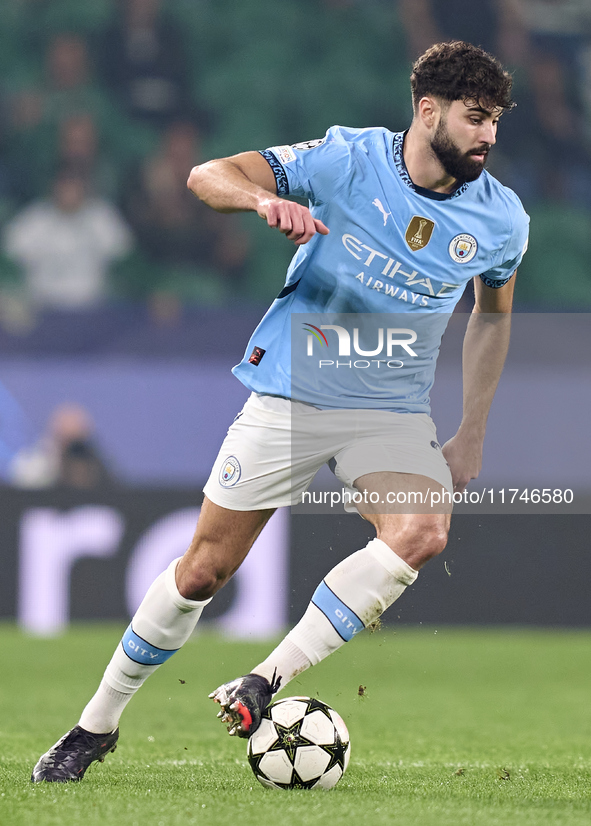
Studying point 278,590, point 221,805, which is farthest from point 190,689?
point 221,805

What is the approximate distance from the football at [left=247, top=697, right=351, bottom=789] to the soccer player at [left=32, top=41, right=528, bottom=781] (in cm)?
27

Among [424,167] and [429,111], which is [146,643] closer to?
[424,167]

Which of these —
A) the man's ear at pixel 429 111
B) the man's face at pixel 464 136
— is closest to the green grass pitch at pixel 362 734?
the man's face at pixel 464 136

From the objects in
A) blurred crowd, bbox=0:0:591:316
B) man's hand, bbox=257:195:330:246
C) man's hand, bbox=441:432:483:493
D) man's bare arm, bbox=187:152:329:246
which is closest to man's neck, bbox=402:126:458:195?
man's bare arm, bbox=187:152:329:246

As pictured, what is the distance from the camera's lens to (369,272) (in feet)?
11.9

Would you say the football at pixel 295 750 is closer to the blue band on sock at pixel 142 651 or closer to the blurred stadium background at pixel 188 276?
the blue band on sock at pixel 142 651

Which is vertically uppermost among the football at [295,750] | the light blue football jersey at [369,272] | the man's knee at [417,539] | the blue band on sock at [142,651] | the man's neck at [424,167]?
the man's neck at [424,167]

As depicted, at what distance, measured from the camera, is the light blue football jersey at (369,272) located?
11.9ft

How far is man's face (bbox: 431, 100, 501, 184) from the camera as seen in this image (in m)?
3.51

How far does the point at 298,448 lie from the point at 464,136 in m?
1.01

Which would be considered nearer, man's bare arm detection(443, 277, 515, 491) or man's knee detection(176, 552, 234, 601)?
man's knee detection(176, 552, 234, 601)

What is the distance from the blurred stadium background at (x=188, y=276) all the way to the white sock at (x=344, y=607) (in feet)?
5.74

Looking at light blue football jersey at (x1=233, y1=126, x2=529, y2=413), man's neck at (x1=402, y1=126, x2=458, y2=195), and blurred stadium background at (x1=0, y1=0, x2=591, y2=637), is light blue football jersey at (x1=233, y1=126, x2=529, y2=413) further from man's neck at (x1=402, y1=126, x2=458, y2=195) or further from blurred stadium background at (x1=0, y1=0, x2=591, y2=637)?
blurred stadium background at (x1=0, y1=0, x2=591, y2=637)

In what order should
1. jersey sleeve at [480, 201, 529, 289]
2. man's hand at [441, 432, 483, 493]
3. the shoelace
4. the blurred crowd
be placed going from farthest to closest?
1. the blurred crowd
2. man's hand at [441, 432, 483, 493]
3. jersey sleeve at [480, 201, 529, 289]
4. the shoelace
